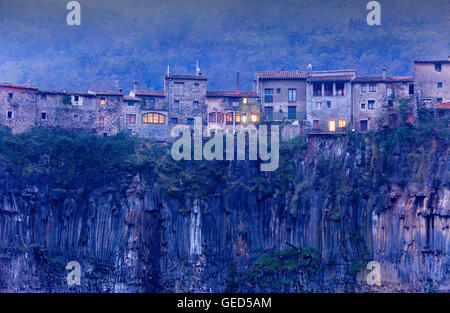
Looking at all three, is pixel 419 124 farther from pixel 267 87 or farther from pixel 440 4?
pixel 440 4

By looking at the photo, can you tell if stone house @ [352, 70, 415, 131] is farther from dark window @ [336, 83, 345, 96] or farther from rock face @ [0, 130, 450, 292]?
rock face @ [0, 130, 450, 292]

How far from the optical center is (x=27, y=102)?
65.1 meters

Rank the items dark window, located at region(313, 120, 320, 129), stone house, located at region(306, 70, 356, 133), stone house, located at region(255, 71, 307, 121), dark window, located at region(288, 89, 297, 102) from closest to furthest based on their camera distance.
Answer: stone house, located at region(306, 70, 356, 133) → dark window, located at region(313, 120, 320, 129) → stone house, located at region(255, 71, 307, 121) → dark window, located at region(288, 89, 297, 102)

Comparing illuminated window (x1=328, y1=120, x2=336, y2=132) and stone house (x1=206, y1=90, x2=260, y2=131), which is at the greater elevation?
stone house (x1=206, y1=90, x2=260, y2=131)

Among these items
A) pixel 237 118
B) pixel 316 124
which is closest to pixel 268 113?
pixel 237 118

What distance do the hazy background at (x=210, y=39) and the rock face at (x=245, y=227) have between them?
37.6 metres

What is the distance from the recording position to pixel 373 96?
6769cm

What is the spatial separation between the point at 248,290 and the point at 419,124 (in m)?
19.1

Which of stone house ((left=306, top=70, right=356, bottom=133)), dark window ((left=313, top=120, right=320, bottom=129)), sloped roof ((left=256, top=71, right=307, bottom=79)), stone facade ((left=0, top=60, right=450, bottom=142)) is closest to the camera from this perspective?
stone facade ((left=0, top=60, right=450, bottom=142))

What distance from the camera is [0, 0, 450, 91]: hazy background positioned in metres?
102

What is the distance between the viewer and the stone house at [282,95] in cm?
6906

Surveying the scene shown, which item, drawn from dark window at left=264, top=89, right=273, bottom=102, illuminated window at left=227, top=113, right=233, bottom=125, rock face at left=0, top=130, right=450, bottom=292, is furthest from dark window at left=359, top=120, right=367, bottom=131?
illuminated window at left=227, top=113, right=233, bottom=125

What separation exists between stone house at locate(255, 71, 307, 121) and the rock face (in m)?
6.33

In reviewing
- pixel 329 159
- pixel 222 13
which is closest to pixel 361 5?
pixel 222 13
